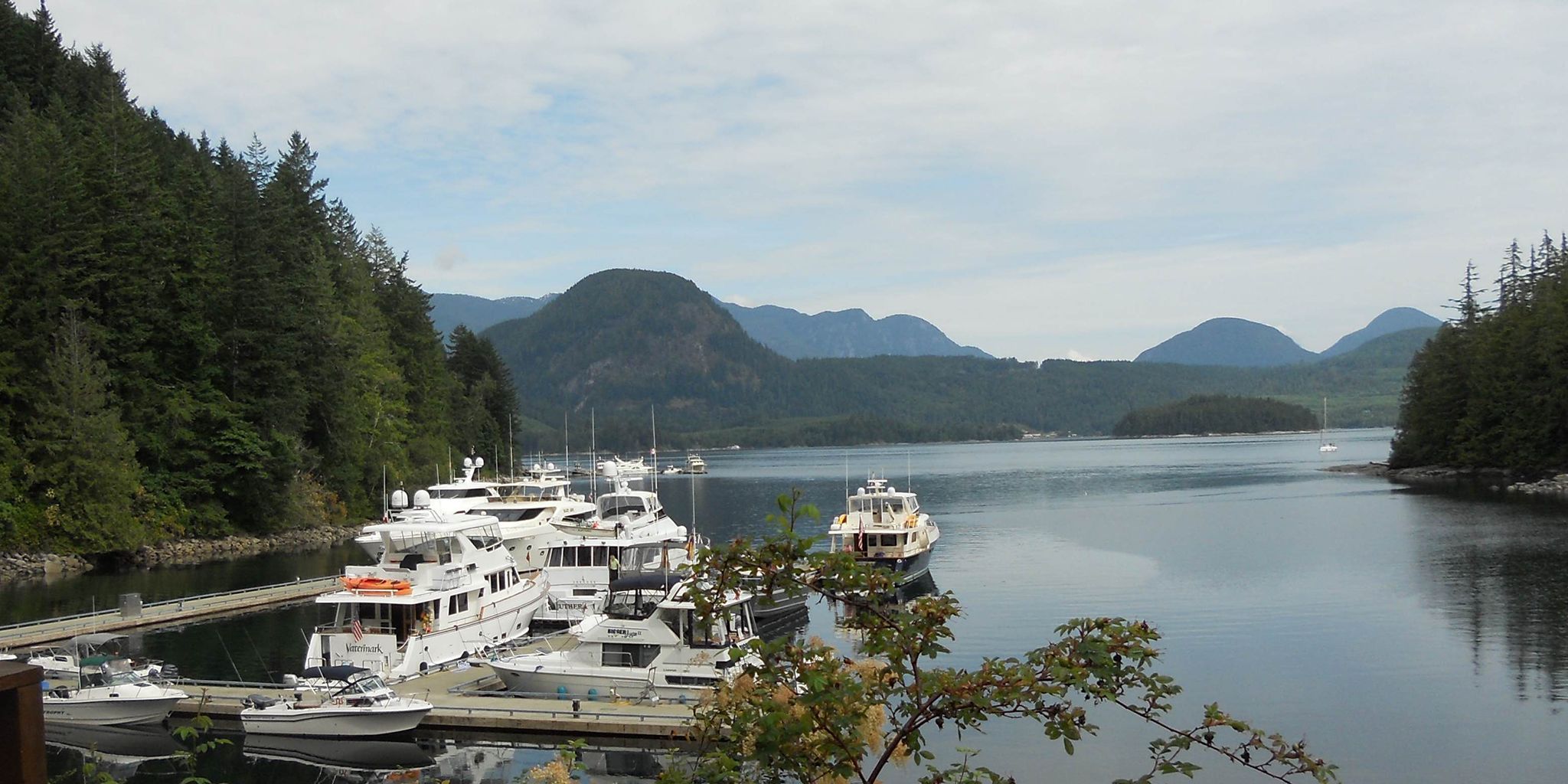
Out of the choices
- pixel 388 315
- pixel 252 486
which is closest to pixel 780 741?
pixel 252 486

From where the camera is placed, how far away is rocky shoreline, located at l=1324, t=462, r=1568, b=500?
7769 centimetres

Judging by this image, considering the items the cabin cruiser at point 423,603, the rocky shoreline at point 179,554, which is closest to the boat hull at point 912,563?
the cabin cruiser at point 423,603

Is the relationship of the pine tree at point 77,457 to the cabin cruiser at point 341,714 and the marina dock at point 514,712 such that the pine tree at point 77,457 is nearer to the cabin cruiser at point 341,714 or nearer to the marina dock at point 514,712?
the marina dock at point 514,712

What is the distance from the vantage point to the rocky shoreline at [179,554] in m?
45.0

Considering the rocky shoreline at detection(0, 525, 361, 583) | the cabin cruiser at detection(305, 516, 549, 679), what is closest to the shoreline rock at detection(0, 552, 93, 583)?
the rocky shoreline at detection(0, 525, 361, 583)

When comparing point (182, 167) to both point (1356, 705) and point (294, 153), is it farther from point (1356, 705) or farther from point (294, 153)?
point (1356, 705)

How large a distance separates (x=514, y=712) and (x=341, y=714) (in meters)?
3.07

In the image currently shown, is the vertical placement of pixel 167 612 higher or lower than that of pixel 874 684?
lower

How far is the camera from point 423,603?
90.2 feet

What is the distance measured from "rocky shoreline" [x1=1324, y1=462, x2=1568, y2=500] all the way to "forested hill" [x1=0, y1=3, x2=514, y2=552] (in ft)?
227

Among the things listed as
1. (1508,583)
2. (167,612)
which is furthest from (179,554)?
(1508,583)

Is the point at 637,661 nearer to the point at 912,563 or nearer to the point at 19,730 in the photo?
the point at 19,730

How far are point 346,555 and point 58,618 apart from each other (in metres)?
21.9

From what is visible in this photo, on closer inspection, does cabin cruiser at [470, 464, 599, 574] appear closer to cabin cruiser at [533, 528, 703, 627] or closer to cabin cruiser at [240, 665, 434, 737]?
cabin cruiser at [533, 528, 703, 627]
